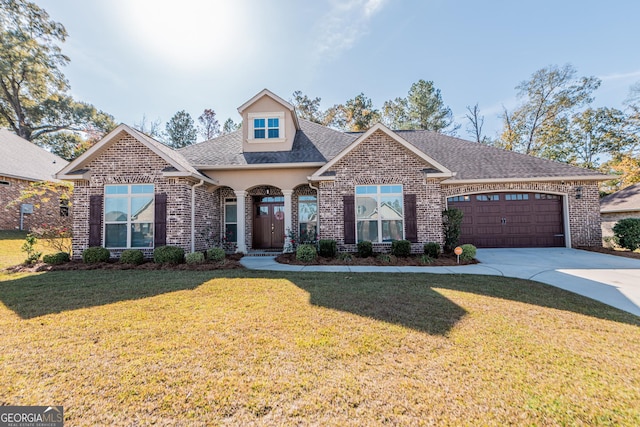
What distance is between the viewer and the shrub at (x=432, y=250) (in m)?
8.79

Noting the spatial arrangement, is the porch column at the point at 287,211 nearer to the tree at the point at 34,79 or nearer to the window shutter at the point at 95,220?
the window shutter at the point at 95,220

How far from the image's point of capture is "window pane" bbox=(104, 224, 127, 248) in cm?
891

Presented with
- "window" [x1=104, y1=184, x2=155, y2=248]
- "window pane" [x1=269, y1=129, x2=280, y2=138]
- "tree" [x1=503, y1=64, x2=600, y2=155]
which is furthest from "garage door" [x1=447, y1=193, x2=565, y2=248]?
"tree" [x1=503, y1=64, x2=600, y2=155]

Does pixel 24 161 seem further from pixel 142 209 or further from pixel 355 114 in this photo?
pixel 355 114

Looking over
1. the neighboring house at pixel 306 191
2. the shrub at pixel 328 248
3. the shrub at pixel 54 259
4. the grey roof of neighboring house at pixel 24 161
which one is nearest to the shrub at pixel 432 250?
the neighboring house at pixel 306 191

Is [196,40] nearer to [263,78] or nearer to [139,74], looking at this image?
[263,78]

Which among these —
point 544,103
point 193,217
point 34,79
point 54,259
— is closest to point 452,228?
point 193,217

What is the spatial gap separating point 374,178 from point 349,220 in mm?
1822

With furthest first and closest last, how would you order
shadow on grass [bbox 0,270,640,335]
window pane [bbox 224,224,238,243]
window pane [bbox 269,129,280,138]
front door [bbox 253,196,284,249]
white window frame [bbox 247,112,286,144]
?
front door [bbox 253,196,284,249] → window pane [bbox 224,224,238,243] → window pane [bbox 269,129,280,138] → white window frame [bbox 247,112,286,144] → shadow on grass [bbox 0,270,640,335]

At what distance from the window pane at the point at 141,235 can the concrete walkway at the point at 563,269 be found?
3.35 metres

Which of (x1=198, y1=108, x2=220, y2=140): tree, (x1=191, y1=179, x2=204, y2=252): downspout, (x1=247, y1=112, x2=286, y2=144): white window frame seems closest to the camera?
(x1=191, y1=179, x2=204, y2=252): downspout

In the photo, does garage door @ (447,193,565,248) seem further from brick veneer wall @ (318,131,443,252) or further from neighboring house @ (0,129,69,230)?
neighboring house @ (0,129,69,230)

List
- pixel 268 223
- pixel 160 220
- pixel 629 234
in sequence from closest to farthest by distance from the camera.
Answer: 1. pixel 160 220
2. pixel 629 234
3. pixel 268 223

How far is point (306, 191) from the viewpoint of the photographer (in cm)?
1105
